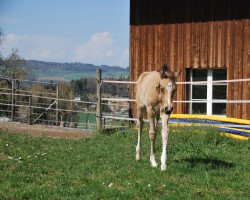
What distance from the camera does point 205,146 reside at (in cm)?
1167

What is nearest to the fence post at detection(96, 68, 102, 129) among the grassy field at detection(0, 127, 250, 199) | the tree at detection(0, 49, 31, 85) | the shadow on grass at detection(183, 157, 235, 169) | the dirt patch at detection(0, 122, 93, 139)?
the dirt patch at detection(0, 122, 93, 139)

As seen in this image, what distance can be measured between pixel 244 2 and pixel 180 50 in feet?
9.96

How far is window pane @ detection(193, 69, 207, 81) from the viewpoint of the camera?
18.4 meters

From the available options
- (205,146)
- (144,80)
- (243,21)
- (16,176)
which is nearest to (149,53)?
(243,21)

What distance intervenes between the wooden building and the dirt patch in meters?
3.56

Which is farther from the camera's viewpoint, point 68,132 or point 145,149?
point 68,132

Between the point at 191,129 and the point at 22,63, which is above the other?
the point at 22,63

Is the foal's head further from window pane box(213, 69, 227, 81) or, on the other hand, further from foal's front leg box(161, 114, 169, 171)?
window pane box(213, 69, 227, 81)

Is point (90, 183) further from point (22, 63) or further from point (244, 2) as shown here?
point (22, 63)

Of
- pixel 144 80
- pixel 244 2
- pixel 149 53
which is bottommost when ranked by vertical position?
pixel 144 80

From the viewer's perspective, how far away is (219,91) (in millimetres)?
17984

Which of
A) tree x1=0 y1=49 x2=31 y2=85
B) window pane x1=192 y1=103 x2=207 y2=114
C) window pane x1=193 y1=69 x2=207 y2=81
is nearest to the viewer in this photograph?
window pane x1=192 y1=103 x2=207 y2=114

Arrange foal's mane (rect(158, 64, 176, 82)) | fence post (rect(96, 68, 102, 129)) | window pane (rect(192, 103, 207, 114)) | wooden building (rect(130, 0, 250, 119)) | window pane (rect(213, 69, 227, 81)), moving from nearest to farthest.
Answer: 1. foal's mane (rect(158, 64, 176, 82))
2. fence post (rect(96, 68, 102, 129))
3. wooden building (rect(130, 0, 250, 119))
4. window pane (rect(213, 69, 227, 81))
5. window pane (rect(192, 103, 207, 114))

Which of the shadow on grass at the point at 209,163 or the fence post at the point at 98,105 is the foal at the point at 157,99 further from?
the fence post at the point at 98,105
